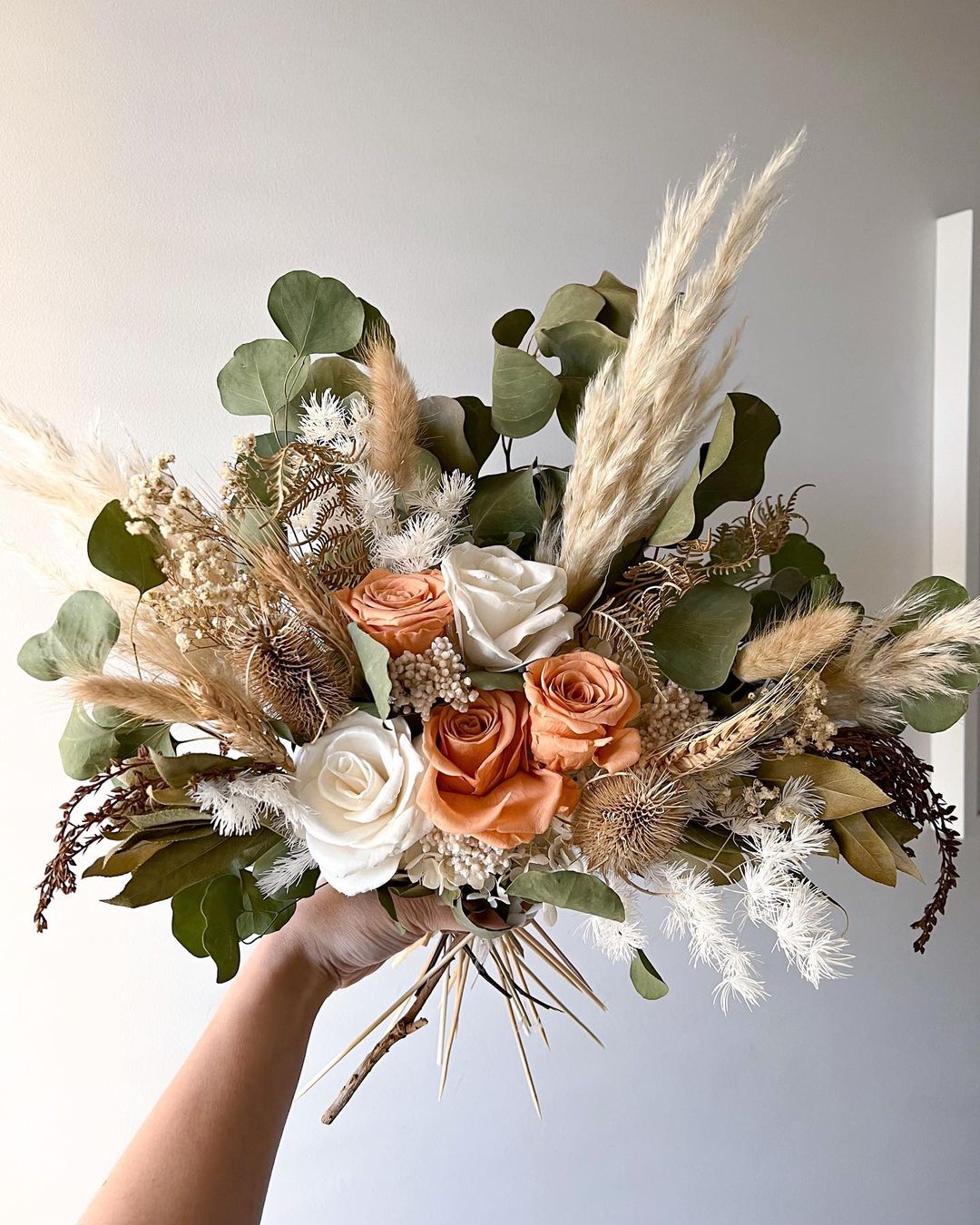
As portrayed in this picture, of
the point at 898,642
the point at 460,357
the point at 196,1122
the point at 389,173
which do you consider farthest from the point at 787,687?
the point at 389,173

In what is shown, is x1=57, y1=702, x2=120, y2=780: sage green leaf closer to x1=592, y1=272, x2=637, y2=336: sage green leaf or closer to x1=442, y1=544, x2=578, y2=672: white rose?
x1=442, y1=544, x2=578, y2=672: white rose

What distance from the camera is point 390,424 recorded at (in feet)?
2.11

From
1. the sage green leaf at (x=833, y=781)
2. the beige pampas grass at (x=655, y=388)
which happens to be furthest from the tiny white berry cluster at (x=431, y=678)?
the sage green leaf at (x=833, y=781)

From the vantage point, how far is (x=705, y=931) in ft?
1.82

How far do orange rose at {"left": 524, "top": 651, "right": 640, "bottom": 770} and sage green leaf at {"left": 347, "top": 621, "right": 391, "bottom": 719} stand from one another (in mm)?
83

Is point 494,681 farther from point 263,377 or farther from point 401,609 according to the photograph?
point 263,377

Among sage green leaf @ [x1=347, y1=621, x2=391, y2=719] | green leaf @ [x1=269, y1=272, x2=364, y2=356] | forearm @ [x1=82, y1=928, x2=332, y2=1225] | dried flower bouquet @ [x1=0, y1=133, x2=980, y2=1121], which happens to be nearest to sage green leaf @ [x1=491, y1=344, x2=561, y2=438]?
dried flower bouquet @ [x1=0, y1=133, x2=980, y2=1121]

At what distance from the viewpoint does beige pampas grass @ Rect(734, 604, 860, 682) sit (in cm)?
54

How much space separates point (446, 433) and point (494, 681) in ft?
0.74

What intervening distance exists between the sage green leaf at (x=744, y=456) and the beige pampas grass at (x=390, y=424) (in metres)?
→ 0.21

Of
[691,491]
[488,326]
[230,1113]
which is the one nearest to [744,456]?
Answer: [691,491]

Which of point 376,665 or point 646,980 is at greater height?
point 376,665

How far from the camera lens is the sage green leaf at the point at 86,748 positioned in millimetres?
600

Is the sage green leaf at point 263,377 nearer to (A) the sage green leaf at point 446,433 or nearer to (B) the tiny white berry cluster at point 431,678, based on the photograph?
(A) the sage green leaf at point 446,433
